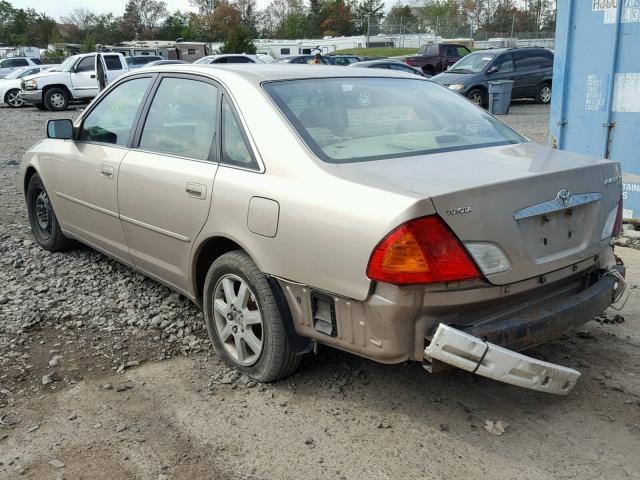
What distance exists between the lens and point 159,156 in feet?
13.1

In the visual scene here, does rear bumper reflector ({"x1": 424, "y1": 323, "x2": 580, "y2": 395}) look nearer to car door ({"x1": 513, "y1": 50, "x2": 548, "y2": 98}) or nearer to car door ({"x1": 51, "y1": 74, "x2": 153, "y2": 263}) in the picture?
car door ({"x1": 51, "y1": 74, "x2": 153, "y2": 263})

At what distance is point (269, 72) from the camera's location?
12.5 feet


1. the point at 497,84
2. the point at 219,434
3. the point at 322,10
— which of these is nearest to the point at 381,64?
the point at 497,84

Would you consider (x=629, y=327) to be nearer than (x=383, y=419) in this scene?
No

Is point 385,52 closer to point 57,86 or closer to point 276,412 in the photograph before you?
point 57,86

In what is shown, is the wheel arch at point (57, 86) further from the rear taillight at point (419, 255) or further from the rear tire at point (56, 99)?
the rear taillight at point (419, 255)

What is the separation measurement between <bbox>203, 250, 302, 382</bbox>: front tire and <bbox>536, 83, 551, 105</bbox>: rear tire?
18.3m

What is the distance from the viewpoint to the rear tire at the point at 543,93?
782 inches

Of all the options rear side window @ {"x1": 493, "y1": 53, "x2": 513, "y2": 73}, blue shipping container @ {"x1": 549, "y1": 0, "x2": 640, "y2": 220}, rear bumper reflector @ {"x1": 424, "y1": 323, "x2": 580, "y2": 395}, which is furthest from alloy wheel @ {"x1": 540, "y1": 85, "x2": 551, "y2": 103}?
rear bumper reflector @ {"x1": 424, "y1": 323, "x2": 580, "y2": 395}

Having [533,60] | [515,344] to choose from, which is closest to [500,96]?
[533,60]

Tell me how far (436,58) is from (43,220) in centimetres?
2481

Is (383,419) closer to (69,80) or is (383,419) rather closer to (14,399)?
(14,399)

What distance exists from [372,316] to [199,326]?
5.96 feet

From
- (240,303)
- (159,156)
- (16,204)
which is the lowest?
(16,204)
